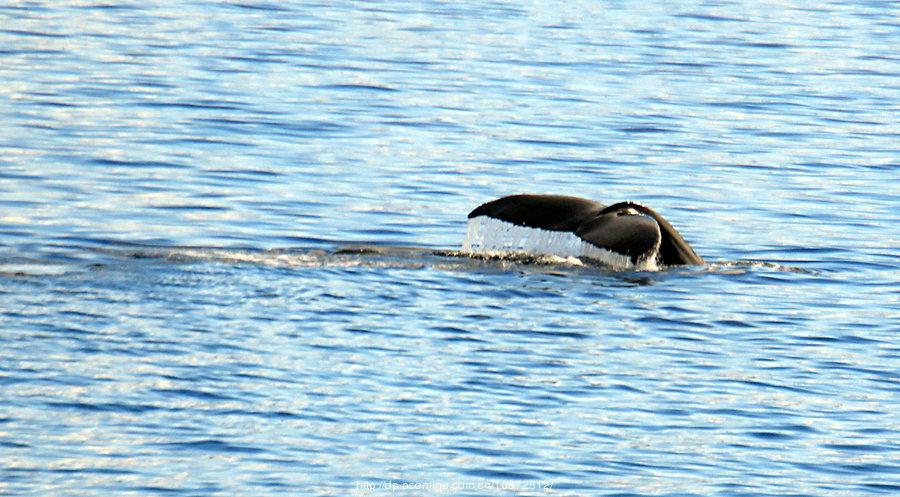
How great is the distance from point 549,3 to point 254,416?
109 ft

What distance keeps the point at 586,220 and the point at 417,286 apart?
1.50 metres

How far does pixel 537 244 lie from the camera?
14836mm

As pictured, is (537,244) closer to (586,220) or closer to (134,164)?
(586,220)

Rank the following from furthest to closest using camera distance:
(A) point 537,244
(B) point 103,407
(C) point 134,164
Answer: (C) point 134,164 → (A) point 537,244 → (B) point 103,407

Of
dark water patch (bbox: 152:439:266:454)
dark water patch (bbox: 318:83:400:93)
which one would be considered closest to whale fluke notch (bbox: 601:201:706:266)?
dark water patch (bbox: 152:439:266:454)

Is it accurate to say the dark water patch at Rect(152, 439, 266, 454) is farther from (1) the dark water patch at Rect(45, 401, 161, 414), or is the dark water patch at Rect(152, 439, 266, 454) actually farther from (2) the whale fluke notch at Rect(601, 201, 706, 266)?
(2) the whale fluke notch at Rect(601, 201, 706, 266)

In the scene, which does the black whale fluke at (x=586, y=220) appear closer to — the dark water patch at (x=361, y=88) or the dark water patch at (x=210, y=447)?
the dark water patch at (x=210, y=447)

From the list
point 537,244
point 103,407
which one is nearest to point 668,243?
point 537,244

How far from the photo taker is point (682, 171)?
22.8 m

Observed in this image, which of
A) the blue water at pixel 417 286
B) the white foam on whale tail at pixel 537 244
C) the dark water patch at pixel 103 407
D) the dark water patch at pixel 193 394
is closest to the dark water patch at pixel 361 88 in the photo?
the blue water at pixel 417 286

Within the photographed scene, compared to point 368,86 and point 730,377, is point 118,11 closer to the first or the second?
point 368,86

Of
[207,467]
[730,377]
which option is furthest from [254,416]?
[730,377]

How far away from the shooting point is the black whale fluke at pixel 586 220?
47.8 ft

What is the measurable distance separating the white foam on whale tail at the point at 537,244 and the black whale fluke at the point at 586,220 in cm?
5
